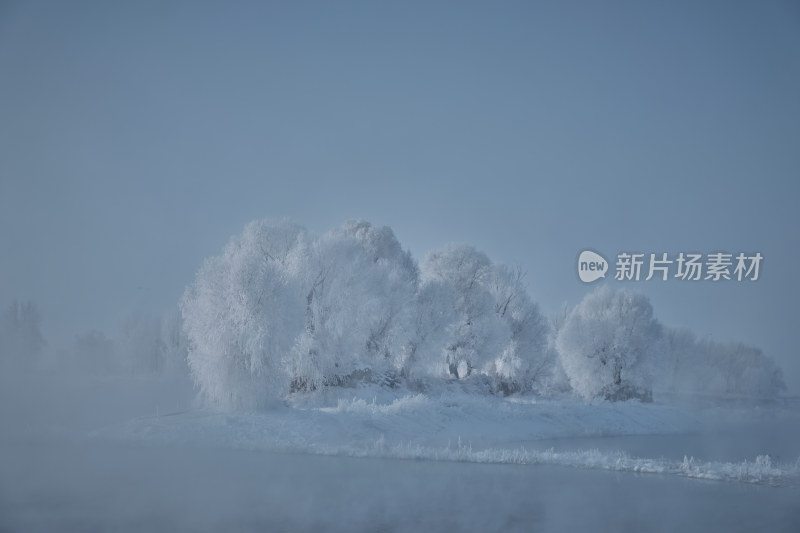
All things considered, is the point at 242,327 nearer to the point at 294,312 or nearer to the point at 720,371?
the point at 294,312

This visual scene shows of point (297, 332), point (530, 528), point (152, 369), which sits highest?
point (297, 332)

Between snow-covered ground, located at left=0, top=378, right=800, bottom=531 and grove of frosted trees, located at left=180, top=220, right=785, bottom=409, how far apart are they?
277 cm

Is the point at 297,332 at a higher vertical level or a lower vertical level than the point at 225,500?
higher

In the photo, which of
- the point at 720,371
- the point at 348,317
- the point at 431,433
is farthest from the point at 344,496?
the point at 720,371

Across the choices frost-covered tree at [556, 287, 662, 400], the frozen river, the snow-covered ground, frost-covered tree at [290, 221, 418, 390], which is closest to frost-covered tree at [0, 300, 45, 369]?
the snow-covered ground

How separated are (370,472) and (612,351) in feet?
138

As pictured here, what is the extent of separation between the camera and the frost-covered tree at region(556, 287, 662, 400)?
59562 mm

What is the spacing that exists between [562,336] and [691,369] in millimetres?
35682

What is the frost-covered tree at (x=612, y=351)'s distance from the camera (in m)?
59.6

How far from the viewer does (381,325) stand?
49.4m

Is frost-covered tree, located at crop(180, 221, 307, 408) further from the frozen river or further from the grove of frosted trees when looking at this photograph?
the frozen river

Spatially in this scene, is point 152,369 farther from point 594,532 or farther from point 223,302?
A: point 594,532

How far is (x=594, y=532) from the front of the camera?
15281 mm

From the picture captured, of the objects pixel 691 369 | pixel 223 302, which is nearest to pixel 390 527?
pixel 223 302
